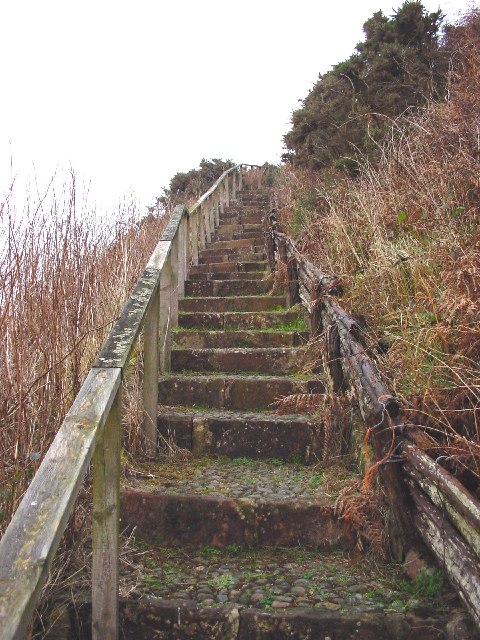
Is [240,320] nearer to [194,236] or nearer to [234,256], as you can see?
[194,236]

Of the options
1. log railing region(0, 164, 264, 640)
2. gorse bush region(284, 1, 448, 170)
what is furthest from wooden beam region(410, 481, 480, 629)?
gorse bush region(284, 1, 448, 170)

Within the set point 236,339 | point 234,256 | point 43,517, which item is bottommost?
point 43,517

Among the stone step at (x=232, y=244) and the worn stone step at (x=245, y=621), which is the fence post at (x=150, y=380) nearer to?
the worn stone step at (x=245, y=621)

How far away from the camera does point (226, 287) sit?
6.56m

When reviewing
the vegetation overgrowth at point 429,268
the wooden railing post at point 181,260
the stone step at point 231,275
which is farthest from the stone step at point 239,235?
the wooden railing post at point 181,260

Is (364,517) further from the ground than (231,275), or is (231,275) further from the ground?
(231,275)

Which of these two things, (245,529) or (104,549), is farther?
(245,529)

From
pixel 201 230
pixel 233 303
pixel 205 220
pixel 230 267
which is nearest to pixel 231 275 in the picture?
pixel 230 267

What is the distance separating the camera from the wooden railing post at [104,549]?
195 cm

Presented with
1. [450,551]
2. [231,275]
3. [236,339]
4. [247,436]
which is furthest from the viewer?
[231,275]

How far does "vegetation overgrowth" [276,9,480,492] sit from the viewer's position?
2402 mm

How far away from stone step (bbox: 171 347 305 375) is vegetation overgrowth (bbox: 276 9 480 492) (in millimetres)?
692

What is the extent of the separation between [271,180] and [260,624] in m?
17.0

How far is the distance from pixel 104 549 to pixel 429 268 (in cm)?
240
